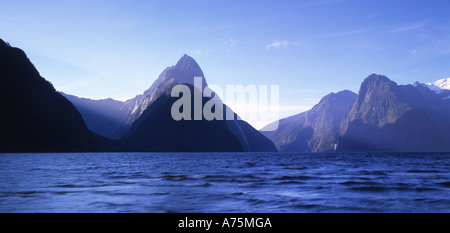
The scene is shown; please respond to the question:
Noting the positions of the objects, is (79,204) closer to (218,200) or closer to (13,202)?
(13,202)

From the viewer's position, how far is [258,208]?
16516 millimetres

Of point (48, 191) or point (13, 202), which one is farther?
point (48, 191)

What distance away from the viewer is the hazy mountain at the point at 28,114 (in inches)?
6314

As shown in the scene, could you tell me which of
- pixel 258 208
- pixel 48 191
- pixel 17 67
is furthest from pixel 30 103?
pixel 258 208

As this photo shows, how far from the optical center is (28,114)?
17075cm

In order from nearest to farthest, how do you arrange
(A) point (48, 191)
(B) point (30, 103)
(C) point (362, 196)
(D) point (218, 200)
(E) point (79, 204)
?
1. (E) point (79, 204)
2. (D) point (218, 200)
3. (C) point (362, 196)
4. (A) point (48, 191)
5. (B) point (30, 103)

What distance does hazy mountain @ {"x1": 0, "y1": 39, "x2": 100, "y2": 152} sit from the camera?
160375mm

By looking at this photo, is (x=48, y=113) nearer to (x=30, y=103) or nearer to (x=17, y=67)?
(x=30, y=103)

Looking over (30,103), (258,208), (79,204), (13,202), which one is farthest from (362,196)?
(30,103)
